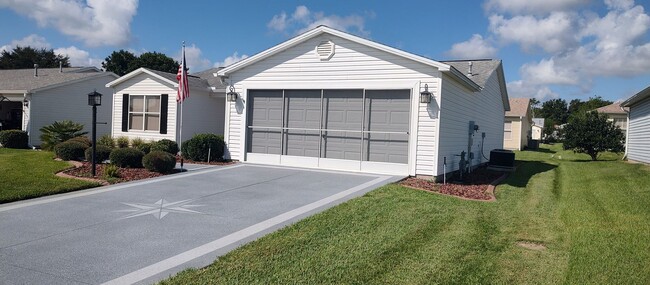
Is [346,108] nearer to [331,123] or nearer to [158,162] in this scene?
[331,123]

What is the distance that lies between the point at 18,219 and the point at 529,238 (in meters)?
7.32

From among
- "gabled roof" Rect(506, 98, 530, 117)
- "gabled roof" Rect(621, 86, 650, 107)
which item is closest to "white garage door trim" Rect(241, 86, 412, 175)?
"gabled roof" Rect(621, 86, 650, 107)

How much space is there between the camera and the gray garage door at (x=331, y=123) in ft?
38.4

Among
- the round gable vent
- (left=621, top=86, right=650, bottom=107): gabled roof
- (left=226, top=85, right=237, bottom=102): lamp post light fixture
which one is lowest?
(left=226, top=85, right=237, bottom=102): lamp post light fixture

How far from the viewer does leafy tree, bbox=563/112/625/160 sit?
68.1 ft

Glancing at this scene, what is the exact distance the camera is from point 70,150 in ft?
42.6

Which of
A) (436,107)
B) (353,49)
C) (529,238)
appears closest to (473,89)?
(436,107)

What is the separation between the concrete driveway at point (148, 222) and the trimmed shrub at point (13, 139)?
11.9m

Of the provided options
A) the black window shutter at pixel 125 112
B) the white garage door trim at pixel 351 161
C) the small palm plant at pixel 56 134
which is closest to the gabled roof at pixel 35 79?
the small palm plant at pixel 56 134

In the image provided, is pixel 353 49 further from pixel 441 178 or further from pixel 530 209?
pixel 530 209

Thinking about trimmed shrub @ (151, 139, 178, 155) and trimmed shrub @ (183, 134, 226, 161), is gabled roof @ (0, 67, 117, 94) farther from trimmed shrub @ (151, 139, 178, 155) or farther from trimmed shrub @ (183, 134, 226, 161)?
trimmed shrub @ (183, 134, 226, 161)

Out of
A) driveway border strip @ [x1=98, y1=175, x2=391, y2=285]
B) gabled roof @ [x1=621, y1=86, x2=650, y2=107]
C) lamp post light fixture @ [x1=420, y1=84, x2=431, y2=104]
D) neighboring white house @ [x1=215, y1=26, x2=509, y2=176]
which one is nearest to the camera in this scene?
driveway border strip @ [x1=98, y1=175, x2=391, y2=285]

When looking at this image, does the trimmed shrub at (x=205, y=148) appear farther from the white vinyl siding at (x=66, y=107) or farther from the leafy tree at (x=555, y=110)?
the leafy tree at (x=555, y=110)

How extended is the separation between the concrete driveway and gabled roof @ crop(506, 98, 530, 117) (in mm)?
25803
